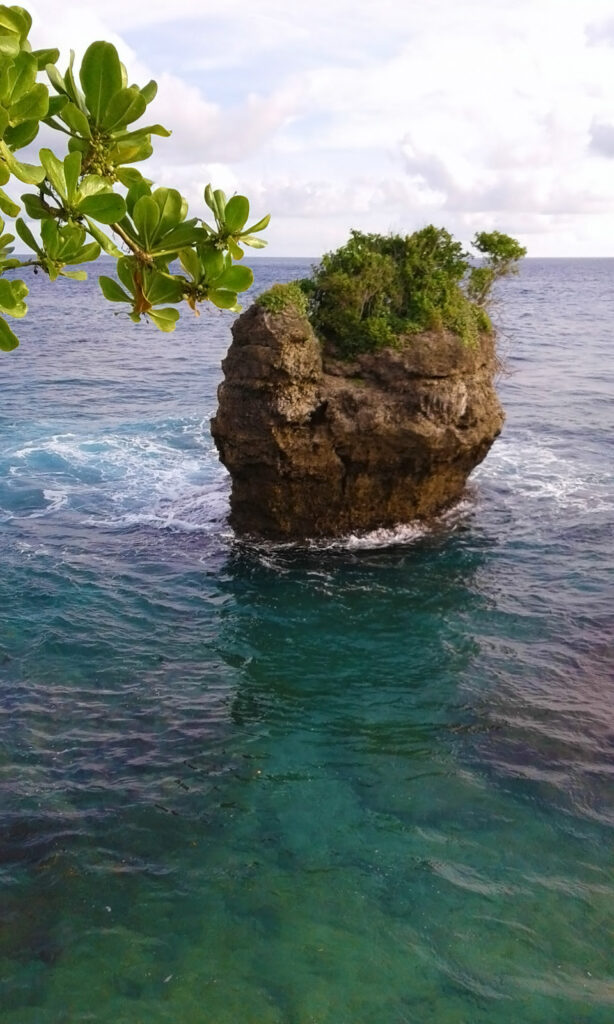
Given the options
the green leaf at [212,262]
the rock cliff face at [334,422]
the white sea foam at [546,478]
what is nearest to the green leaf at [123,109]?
the green leaf at [212,262]

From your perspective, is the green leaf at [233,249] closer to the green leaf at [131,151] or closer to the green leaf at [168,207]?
the green leaf at [168,207]

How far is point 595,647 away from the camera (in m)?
13.6

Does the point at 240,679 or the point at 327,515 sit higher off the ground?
the point at 327,515

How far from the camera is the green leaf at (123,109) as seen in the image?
2.88 metres

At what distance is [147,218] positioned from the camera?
9.64 feet

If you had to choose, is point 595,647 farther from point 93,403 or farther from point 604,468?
point 93,403

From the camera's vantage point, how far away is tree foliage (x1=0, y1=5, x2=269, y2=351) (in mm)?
2814

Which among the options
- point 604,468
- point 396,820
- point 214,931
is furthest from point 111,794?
point 604,468

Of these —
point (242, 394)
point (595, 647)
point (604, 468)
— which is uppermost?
point (242, 394)

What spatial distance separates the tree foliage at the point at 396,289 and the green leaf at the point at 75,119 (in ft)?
46.5

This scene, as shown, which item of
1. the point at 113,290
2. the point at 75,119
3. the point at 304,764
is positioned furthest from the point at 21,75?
the point at 304,764

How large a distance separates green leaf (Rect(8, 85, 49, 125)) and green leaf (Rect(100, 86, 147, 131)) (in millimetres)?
304

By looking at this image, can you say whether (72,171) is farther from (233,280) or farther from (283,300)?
(283,300)

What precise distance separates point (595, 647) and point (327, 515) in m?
6.34
